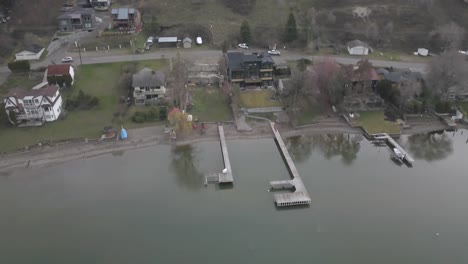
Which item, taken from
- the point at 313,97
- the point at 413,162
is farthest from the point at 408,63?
the point at 413,162

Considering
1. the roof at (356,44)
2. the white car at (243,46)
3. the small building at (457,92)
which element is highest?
the roof at (356,44)

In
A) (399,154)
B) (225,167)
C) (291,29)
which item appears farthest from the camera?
(291,29)

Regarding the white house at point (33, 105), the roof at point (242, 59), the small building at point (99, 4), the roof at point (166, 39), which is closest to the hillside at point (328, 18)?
the roof at point (166, 39)

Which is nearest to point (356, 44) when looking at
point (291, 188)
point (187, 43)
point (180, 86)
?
point (187, 43)

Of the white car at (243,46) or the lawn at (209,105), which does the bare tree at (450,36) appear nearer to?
the white car at (243,46)

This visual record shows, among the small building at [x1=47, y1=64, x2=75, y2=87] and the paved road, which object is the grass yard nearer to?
the paved road

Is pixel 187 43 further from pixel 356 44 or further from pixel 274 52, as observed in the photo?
pixel 356 44

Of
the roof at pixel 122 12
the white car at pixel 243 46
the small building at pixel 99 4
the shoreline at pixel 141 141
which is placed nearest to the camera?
the shoreline at pixel 141 141
